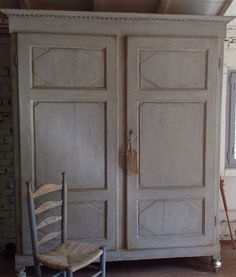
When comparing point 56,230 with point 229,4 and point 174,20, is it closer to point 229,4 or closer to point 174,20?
point 174,20

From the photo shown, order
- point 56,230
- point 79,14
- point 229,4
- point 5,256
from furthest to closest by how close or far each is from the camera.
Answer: point 5,256
point 229,4
point 56,230
point 79,14

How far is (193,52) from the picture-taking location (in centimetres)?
305

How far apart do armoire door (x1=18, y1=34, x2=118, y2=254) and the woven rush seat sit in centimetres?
37

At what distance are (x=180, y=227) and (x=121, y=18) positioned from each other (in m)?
1.73

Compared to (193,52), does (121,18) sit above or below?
above

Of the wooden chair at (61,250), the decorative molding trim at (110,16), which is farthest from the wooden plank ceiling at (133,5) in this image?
the wooden chair at (61,250)

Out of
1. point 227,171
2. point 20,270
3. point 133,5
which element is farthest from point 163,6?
point 20,270

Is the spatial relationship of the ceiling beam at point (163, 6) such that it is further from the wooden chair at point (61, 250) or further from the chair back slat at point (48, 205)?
the chair back slat at point (48, 205)

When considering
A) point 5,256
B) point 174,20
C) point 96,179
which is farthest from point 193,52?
point 5,256

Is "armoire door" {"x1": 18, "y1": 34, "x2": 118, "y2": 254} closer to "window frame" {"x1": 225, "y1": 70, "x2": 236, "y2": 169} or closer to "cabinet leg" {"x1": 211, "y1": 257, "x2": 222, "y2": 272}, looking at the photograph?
"cabinet leg" {"x1": 211, "y1": 257, "x2": 222, "y2": 272}

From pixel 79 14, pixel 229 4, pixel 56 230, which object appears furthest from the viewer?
pixel 229 4

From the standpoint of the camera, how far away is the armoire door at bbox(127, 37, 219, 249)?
3025 mm

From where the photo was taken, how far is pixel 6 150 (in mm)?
3564

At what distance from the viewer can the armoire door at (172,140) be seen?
3.03m
